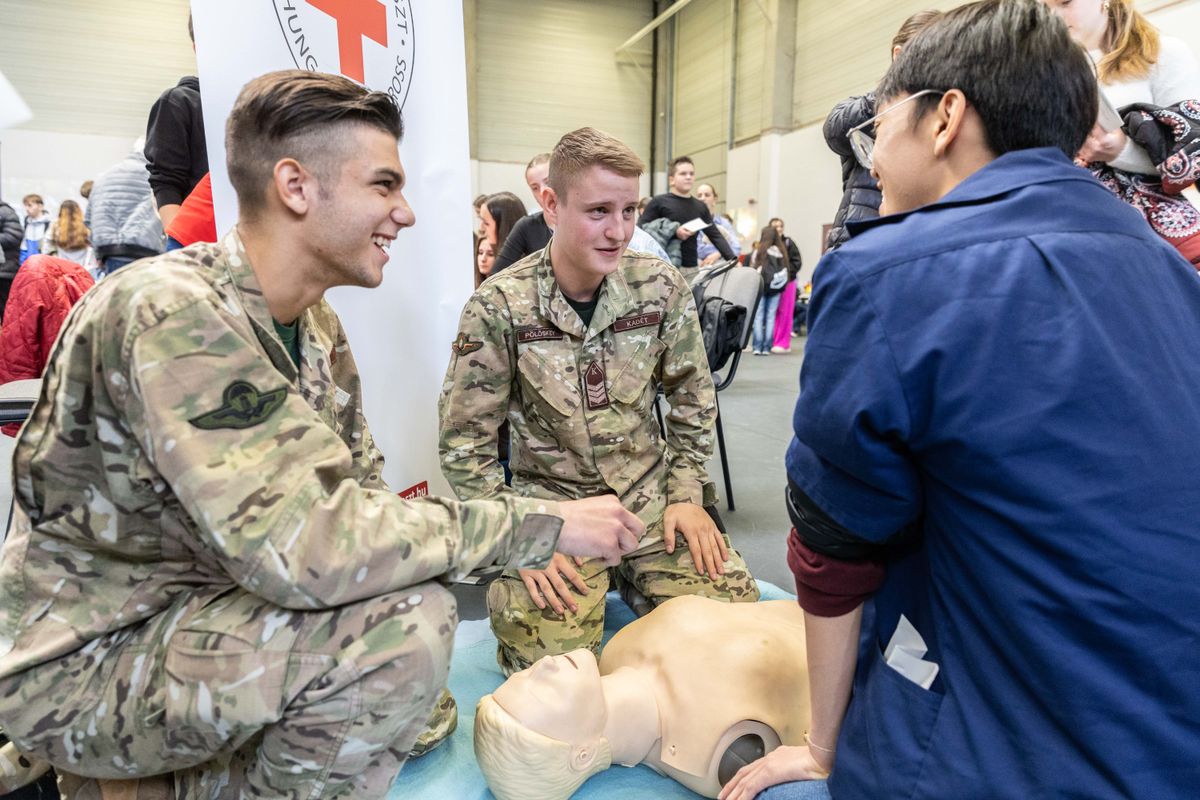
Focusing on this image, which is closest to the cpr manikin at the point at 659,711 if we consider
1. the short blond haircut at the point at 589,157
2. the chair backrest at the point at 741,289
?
the short blond haircut at the point at 589,157

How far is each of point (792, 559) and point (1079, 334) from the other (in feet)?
1.38

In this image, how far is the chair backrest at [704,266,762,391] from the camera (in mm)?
2807

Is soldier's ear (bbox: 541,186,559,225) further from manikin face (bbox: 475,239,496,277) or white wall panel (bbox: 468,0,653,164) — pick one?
white wall panel (bbox: 468,0,653,164)

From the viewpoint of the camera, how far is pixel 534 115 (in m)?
13.3

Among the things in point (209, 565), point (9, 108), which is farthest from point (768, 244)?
point (209, 565)

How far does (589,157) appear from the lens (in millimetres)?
1887

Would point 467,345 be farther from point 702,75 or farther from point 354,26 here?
point 702,75

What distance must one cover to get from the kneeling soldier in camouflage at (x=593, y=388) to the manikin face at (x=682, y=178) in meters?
3.80

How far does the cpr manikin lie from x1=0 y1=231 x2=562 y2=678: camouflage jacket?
394mm

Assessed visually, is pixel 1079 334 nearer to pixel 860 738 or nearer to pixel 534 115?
pixel 860 738

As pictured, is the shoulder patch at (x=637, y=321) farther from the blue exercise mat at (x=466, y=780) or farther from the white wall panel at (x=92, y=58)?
the white wall panel at (x=92, y=58)

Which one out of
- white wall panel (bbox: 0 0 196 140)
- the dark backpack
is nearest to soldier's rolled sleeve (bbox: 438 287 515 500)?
the dark backpack

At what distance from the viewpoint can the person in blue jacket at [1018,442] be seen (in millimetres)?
669

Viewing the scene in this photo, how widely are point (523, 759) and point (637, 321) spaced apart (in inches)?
44.7
